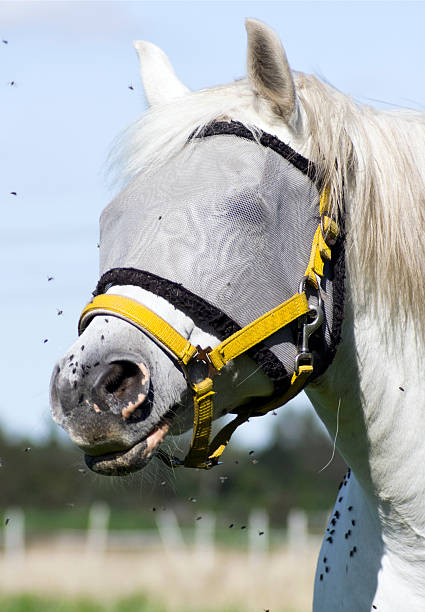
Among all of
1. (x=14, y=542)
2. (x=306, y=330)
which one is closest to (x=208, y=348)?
(x=306, y=330)

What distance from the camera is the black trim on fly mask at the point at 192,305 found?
297 centimetres

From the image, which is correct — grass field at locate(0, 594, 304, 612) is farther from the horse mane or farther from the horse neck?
the horse mane

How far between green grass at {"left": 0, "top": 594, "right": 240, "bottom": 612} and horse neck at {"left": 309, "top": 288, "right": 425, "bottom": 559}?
27.4 feet

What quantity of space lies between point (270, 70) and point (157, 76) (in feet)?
3.11

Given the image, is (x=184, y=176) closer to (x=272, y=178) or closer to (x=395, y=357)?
(x=272, y=178)

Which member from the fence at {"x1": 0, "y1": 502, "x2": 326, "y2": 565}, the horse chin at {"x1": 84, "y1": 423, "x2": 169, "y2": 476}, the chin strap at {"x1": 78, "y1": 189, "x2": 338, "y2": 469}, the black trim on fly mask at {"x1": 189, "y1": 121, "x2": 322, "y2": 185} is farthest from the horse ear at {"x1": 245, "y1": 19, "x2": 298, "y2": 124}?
the fence at {"x1": 0, "y1": 502, "x2": 326, "y2": 565}

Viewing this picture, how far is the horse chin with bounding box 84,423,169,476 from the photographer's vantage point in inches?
115

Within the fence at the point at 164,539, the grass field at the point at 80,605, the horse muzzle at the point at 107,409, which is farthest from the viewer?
the fence at the point at 164,539

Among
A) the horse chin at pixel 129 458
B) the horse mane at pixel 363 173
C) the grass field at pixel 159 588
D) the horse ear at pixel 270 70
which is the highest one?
the horse ear at pixel 270 70

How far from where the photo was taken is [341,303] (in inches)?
130

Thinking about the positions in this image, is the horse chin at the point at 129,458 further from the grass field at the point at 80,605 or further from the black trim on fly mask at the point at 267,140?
the grass field at the point at 80,605

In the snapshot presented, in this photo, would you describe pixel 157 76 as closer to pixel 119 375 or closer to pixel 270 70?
pixel 270 70

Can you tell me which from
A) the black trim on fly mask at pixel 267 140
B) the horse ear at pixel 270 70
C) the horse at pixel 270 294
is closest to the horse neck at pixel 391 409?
the horse at pixel 270 294

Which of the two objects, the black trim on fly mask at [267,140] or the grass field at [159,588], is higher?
the black trim on fly mask at [267,140]
